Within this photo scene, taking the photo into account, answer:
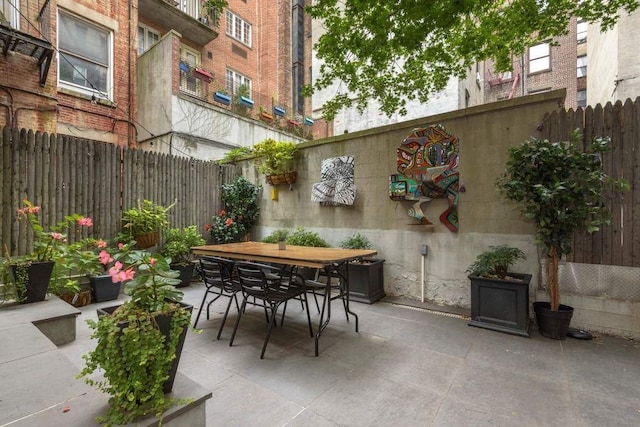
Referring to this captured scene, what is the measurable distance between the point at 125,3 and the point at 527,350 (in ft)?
36.3

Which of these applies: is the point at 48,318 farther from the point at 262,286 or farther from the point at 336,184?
the point at 336,184

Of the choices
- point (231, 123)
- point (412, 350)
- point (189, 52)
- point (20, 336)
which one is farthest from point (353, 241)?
point (189, 52)

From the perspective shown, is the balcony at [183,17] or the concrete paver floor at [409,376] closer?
the concrete paver floor at [409,376]

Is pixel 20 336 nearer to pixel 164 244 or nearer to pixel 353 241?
pixel 164 244

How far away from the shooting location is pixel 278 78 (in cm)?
1388

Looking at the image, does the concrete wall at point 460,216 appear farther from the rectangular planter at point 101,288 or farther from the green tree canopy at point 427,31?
the rectangular planter at point 101,288

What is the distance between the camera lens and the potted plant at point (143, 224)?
4902 mm

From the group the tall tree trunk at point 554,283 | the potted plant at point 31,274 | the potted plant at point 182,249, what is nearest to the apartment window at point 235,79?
the potted plant at point 182,249

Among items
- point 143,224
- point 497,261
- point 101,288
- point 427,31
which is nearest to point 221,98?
point 143,224

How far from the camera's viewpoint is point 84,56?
283 inches

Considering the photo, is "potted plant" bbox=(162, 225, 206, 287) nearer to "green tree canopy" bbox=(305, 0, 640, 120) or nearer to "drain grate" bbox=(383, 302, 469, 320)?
"green tree canopy" bbox=(305, 0, 640, 120)

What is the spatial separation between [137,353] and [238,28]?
14.2 meters

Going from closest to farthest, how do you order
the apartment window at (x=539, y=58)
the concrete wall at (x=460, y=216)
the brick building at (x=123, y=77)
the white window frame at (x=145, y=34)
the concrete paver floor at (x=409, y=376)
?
the concrete paver floor at (x=409, y=376) → the concrete wall at (x=460, y=216) → the brick building at (x=123, y=77) → the white window frame at (x=145, y=34) → the apartment window at (x=539, y=58)

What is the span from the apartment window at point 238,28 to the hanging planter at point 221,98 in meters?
4.79
